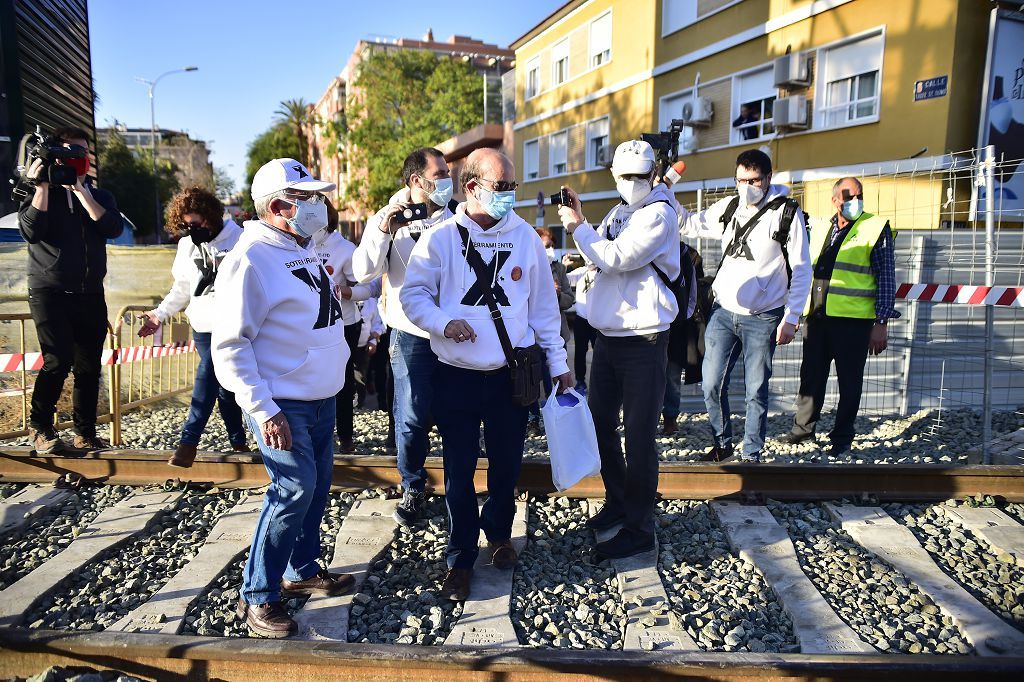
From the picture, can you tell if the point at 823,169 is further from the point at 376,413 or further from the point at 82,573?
the point at 82,573

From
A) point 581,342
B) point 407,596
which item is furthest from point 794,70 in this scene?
point 407,596

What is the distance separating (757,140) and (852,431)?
1296cm

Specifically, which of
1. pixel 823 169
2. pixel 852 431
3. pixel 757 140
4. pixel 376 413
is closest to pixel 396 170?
pixel 757 140

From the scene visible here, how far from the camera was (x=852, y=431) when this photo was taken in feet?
19.6

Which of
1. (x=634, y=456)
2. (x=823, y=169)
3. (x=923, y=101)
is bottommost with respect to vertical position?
(x=634, y=456)

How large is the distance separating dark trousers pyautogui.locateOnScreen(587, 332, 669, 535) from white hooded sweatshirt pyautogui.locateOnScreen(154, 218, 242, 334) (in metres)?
2.89

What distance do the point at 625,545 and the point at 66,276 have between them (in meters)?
4.17

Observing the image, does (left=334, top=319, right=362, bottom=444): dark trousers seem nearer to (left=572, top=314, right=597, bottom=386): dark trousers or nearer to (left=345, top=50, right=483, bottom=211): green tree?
(left=572, top=314, right=597, bottom=386): dark trousers

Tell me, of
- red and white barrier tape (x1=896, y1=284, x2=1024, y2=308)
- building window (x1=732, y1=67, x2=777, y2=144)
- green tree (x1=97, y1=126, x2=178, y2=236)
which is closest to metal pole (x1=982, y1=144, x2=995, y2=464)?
red and white barrier tape (x1=896, y1=284, x2=1024, y2=308)

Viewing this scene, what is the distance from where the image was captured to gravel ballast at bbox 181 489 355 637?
3238 mm

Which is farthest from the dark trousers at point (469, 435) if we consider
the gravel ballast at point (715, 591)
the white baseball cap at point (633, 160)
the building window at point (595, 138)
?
the building window at point (595, 138)

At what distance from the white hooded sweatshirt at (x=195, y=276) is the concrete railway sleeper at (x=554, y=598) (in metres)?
1.35

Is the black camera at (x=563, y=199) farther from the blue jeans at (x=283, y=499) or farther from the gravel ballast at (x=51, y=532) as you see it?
the gravel ballast at (x=51, y=532)

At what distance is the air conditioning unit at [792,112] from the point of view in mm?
15148
